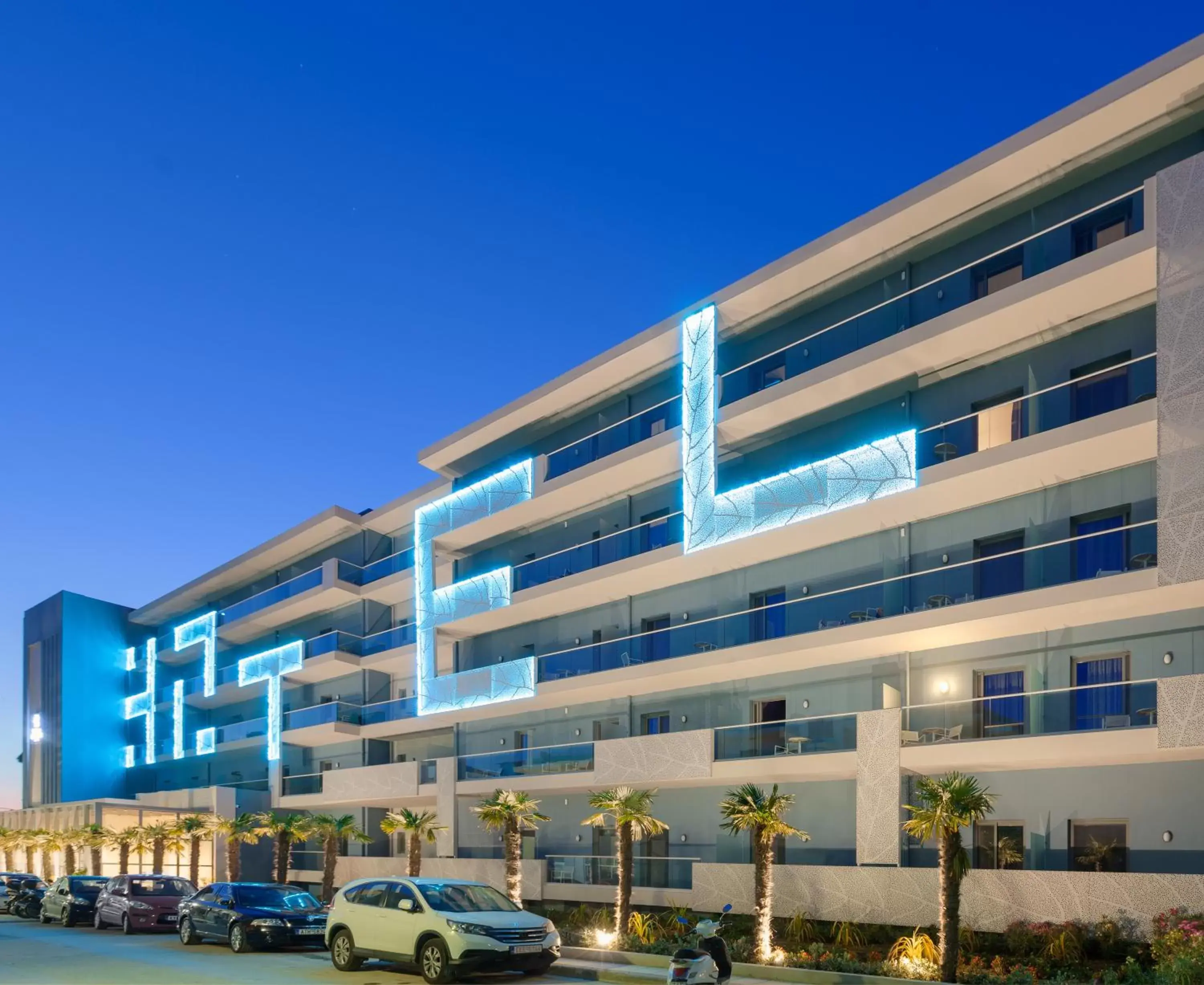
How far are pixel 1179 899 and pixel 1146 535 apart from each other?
613cm

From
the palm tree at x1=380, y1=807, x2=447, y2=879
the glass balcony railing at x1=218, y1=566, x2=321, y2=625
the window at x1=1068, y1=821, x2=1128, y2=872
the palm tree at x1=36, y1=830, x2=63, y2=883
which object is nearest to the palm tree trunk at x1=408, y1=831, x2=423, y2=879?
the palm tree at x1=380, y1=807, x2=447, y2=879

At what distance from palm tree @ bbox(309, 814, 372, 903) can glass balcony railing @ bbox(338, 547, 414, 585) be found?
9260 millimetres

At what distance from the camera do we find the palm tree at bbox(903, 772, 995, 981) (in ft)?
64.4

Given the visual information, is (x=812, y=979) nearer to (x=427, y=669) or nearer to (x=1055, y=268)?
(x=1055, y=268)

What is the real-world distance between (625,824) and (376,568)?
22.1 metres

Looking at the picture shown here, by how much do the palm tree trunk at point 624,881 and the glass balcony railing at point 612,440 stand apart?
10352 millimetres

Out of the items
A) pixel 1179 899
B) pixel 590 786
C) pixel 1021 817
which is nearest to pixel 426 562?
pixel 590 786

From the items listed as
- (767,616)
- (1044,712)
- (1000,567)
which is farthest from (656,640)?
(1044,712)

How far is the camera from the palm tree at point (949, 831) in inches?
773

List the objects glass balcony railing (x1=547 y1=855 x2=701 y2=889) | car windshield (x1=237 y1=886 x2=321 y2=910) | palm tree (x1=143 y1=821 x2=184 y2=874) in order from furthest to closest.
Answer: palm tree (x1=143 y1=821 x2=184 y2=874) → glass balcony railing (x1=547 y1=855 x2=701 y2=889) → car windshield (x1=237 y1=886 x2=321 y2=910)

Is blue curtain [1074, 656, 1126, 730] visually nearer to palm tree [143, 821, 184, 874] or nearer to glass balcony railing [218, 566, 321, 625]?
glass balcony railing [218, 566, 321, 625]

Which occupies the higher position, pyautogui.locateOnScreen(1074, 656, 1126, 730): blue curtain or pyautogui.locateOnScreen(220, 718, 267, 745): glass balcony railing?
pyautogui.locateOnScreen(1074, 656, 1126, 730): blue curtain

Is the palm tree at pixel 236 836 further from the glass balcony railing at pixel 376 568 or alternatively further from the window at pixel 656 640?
the window at pixel 656 640

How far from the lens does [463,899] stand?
21094mm
